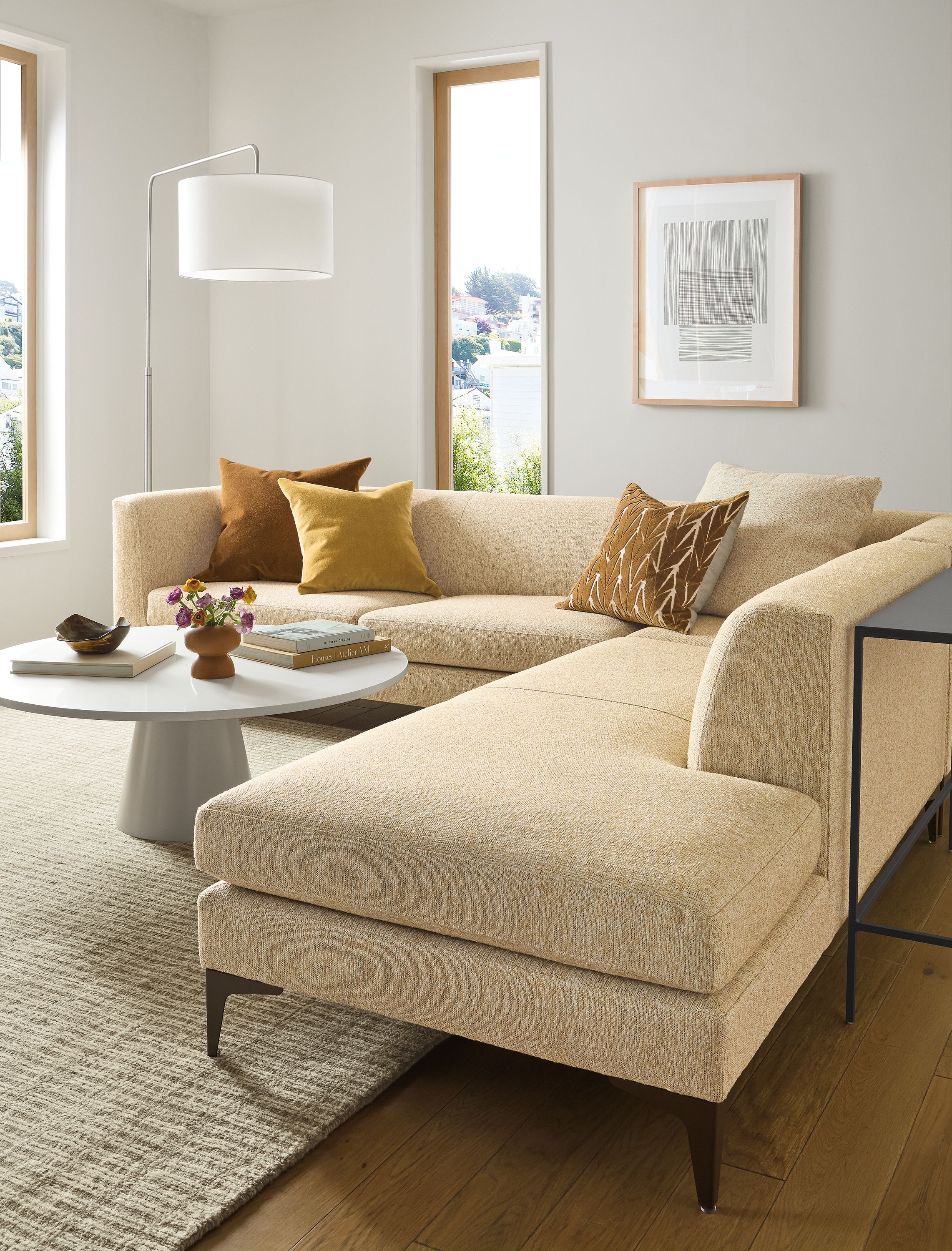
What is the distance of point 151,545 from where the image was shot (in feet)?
13.7

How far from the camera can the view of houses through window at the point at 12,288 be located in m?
4.99

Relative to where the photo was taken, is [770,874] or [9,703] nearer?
[770,874]

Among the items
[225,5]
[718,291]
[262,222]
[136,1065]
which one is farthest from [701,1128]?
[225,5]

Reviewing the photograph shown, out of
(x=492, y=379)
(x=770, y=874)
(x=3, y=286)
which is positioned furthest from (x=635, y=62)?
(x=770, y=874)

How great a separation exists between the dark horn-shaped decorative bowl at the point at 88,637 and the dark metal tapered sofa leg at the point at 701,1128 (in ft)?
5.72

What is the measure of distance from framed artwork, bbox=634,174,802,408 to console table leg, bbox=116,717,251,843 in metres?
2.69

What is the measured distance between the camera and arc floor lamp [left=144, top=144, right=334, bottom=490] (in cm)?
371

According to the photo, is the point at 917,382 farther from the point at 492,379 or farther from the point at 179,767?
the point at 179,767

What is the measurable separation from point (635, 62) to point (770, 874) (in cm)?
404

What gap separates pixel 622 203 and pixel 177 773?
3.14 meters

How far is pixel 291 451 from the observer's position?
5.74 meters

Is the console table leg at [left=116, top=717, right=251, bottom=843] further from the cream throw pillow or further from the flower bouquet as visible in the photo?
the cream throw pillow

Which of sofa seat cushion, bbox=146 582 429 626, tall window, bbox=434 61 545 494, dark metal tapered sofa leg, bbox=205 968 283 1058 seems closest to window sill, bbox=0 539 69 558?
sofa seat cushion, bbox=146 582 429 626

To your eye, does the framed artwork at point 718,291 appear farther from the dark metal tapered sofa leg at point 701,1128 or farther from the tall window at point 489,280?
the dark metal tapered sofa leg at point 701,1128
